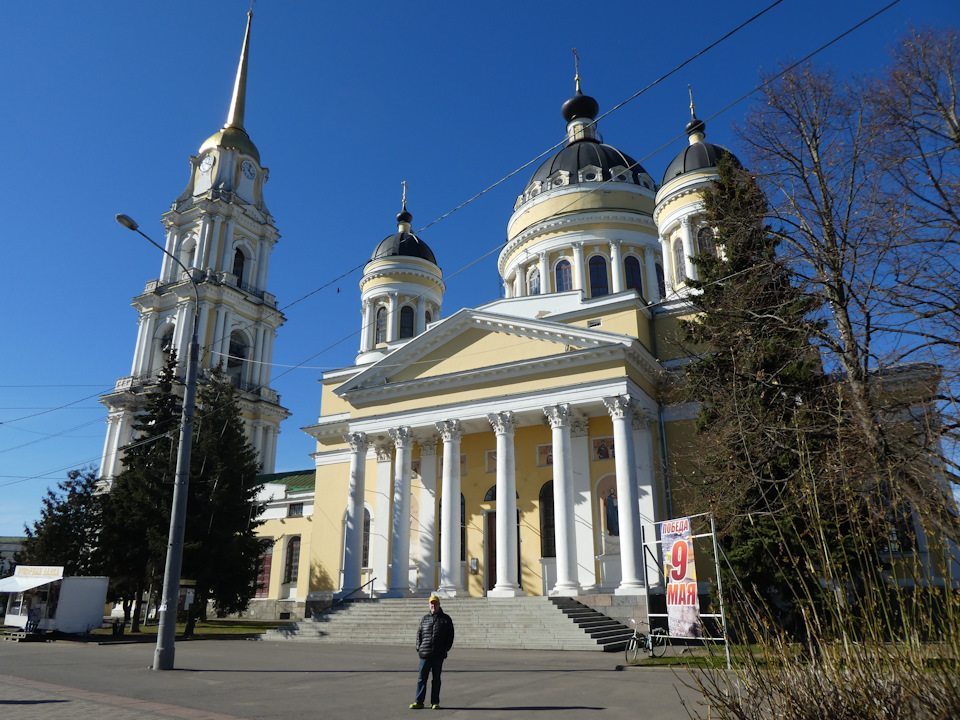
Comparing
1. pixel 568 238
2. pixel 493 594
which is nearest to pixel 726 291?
pixel 493 594

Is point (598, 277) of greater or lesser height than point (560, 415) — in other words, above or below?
above

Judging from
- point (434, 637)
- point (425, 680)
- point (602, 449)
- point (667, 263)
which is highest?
point (667, 263)

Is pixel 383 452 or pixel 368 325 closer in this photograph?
pixel 383 452

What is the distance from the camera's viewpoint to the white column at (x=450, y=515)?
2092cm

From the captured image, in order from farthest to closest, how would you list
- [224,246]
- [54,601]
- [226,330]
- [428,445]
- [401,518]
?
[224,246]
[226,330]
[428,445]
[401,518]
[54,601]

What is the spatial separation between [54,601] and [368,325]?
1801cm

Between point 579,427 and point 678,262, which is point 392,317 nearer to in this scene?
point 678,262

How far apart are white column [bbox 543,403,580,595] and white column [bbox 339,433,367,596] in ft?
23.3

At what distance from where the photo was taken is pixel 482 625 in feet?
58.2

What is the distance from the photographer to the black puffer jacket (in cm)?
792

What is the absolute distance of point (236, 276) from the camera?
47.1m

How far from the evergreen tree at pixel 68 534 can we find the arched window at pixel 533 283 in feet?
66.2

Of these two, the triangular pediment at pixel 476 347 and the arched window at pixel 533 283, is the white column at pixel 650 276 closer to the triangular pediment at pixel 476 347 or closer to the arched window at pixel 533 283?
the arched window at pixel 533 283

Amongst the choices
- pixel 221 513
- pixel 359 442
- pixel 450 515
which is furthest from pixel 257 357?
pixel 450 515
